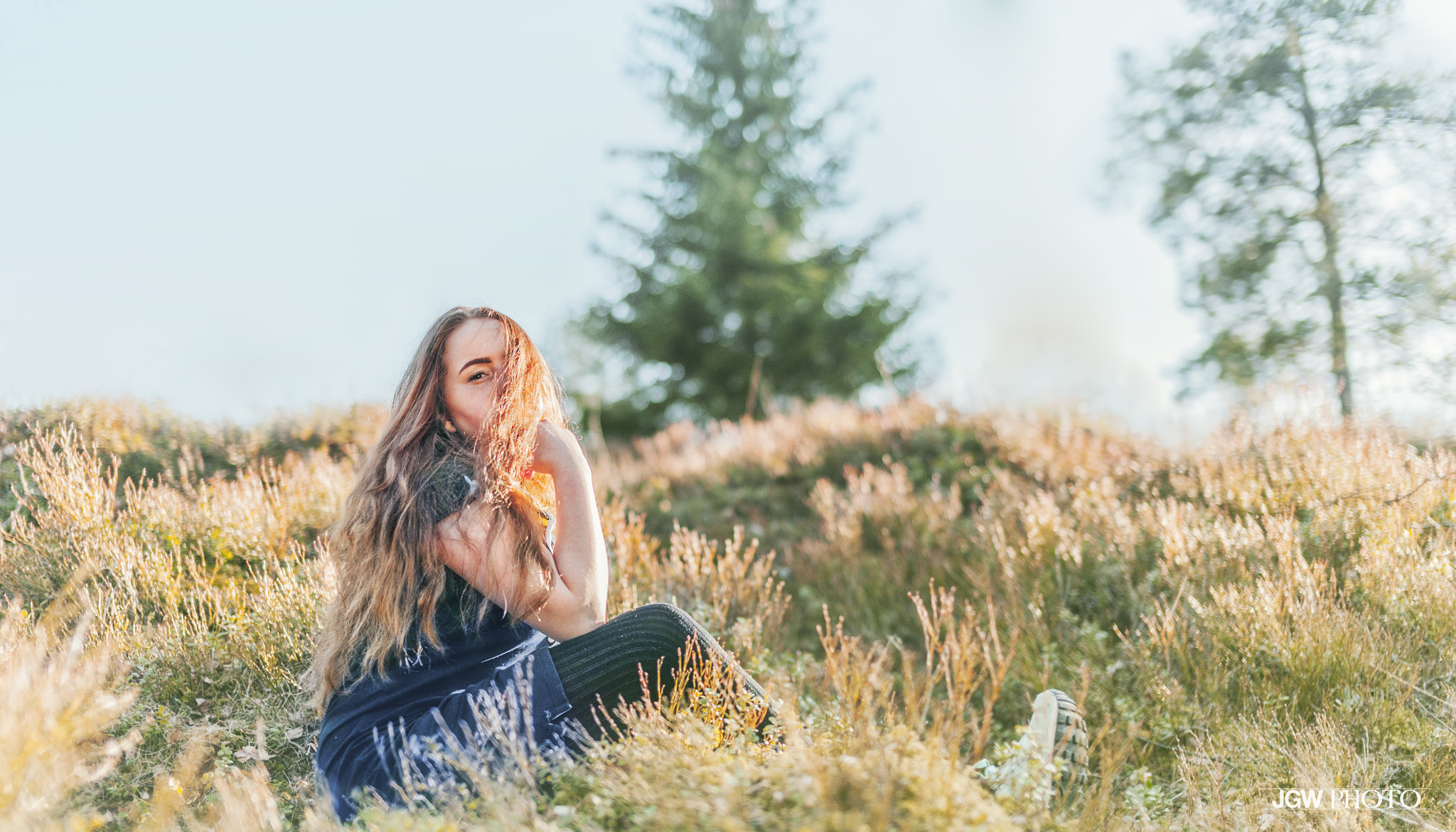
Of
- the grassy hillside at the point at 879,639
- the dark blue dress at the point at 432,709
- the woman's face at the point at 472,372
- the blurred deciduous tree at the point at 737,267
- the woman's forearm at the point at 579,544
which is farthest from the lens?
the blurred deciduous tree at the point at 737,267

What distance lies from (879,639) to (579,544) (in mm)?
2715

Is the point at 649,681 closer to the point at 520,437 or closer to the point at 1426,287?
the point at 520,437

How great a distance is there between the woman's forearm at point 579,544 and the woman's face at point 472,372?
36 centimetres

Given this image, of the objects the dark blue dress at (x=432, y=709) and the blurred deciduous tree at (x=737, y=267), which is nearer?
the dark blue dress at (x=432, y=709)

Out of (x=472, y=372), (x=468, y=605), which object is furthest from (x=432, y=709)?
(x=472, y=372)

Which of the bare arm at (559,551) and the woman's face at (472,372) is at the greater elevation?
the woman's face at (472,372)

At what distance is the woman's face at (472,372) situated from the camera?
8.91 feet

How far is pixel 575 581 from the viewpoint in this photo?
252cm

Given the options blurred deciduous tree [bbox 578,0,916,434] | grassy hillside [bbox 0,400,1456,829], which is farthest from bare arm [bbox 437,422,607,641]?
blurred deciduous tree [bbox 578,0,916,434]

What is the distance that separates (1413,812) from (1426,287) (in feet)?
22.4

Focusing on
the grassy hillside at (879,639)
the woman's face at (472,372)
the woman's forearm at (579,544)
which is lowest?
the grassy hillside at (879,639)

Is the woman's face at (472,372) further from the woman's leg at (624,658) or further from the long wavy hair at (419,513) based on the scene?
the woman's leg at (624,658)

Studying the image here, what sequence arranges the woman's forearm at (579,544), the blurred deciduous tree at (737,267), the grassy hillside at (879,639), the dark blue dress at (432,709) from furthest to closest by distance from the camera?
the blurred deciduous tree at (737,267) → the woman's forearm at (579,544) → the dark blue dress at (432,709) → the grassy hillside at (879,639)

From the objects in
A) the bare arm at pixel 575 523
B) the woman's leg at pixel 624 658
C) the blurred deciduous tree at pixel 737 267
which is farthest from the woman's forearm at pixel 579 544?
the blurred deciduous tree at pixel 737 267
